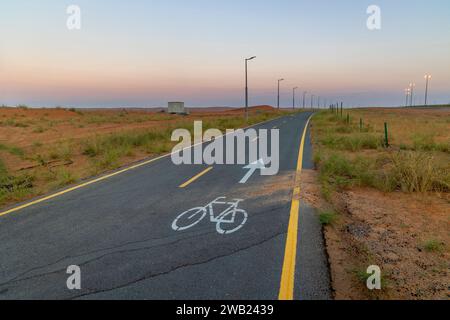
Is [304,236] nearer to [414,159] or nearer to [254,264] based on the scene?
Answer: [254,264]

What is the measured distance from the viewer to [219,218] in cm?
532

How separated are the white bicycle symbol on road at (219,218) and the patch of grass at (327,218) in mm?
1355

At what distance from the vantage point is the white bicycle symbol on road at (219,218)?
4891 millimetres

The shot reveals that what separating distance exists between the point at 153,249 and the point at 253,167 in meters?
6.21

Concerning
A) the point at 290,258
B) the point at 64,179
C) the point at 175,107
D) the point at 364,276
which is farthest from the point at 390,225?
the point at 175,107

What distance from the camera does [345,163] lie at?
8.73 m

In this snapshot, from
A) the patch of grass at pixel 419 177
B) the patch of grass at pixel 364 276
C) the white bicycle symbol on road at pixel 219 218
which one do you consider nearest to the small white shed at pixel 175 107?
the patch of grass at pixel 419 177

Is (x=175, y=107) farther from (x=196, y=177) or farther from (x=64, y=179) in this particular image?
(x=196, y=177)

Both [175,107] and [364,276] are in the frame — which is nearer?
[364,276]

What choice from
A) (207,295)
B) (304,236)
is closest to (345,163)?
(304,236)

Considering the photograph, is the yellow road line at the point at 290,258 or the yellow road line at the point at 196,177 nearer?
the yellow road line at the point at 290,258

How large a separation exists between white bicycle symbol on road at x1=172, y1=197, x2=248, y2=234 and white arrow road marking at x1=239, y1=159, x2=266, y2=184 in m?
2.29

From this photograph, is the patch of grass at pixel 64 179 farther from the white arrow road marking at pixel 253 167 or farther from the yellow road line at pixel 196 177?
the white arrow road marking at pixel 253 167

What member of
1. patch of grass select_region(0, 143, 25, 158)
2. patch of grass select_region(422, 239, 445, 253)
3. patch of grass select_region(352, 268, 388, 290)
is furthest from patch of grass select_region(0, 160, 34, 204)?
patch of grass select_region(422, 239, 445, 253)
